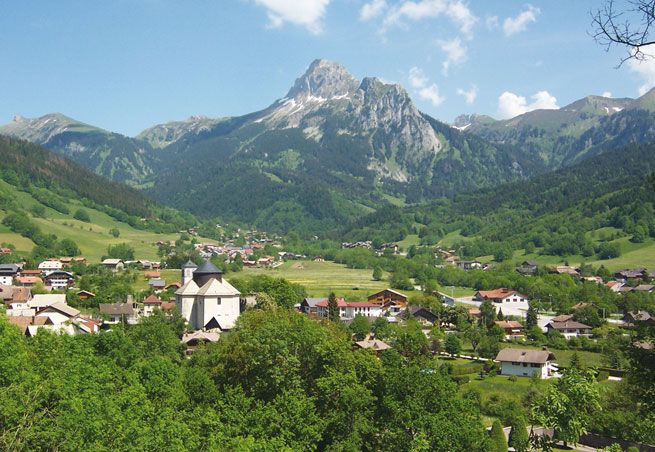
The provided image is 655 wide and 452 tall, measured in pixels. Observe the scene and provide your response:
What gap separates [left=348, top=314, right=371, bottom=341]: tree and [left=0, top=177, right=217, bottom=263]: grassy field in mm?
88940

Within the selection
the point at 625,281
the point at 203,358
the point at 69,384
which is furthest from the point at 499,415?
the point at 625,281

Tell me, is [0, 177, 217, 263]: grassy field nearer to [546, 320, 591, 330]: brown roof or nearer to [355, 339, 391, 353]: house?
[355, 339, 391, 353]: house

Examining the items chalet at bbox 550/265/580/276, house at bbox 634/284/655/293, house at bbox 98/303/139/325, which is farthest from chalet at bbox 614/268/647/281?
house at bbox 98/303/139/325

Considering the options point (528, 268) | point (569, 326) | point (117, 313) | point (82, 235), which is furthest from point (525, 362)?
point (82, 235)

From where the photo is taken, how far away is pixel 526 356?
62.9 meters

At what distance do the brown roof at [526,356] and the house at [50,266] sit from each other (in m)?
86.6

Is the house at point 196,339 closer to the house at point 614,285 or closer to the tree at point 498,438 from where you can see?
the tree at point 498,438

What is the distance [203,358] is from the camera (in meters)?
43.9

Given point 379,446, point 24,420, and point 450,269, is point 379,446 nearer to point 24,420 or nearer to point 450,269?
point 24,420

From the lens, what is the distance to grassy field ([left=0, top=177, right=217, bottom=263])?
484ft

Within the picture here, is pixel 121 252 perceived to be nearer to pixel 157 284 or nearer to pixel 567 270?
pixel 157 284

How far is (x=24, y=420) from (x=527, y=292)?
365 feet

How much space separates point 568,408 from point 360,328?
129ft

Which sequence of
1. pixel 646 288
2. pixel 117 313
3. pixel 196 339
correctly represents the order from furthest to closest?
pixel 646 288 → pixel 117 313 → pixel 196 339
